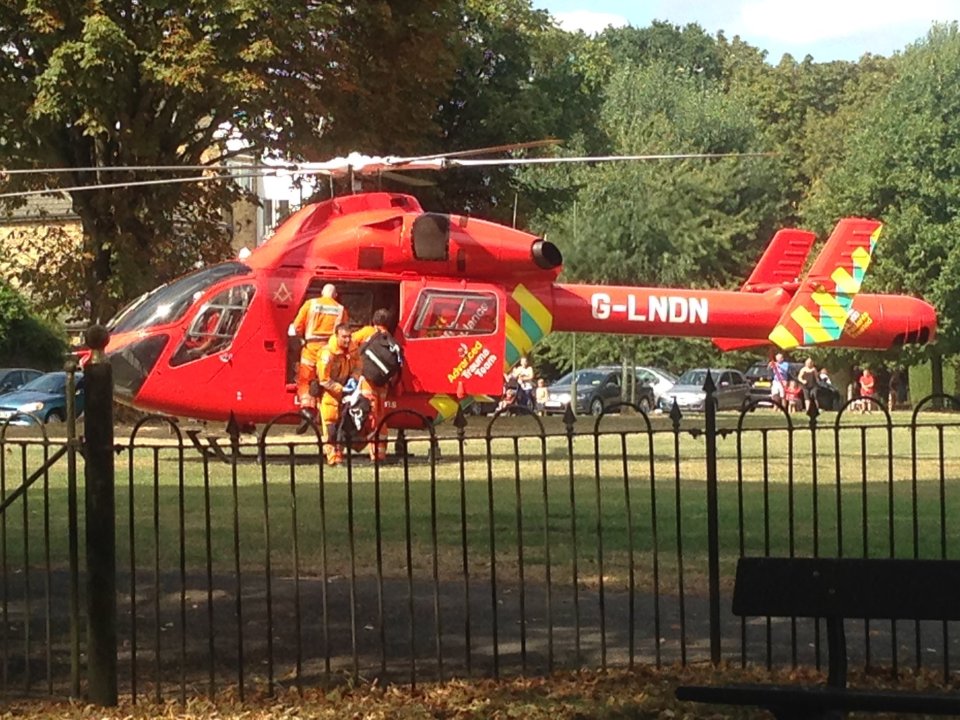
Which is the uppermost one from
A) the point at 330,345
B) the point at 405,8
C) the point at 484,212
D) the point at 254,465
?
the point at 405,8

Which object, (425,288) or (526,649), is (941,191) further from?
(526,649)

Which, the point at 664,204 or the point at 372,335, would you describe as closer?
the point at 372,335

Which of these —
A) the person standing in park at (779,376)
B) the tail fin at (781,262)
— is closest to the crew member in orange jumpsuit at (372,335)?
the tail fin at (781,262)

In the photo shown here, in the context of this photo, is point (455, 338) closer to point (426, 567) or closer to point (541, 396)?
point (426, 567)

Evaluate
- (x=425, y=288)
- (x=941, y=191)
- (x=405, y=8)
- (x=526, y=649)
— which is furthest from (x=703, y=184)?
(x=526, y=649)

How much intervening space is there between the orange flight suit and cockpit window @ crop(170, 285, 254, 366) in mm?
758

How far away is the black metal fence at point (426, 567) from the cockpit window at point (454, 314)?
4406 mm

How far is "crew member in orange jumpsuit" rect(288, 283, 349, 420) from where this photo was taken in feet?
71.5

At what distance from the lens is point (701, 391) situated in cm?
5256

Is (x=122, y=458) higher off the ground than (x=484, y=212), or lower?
lower

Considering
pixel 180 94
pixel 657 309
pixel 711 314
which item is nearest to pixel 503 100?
pixel 180 94

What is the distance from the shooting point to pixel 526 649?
908 cm

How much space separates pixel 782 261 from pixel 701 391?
22.8m

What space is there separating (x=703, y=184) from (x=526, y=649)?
4981cm
